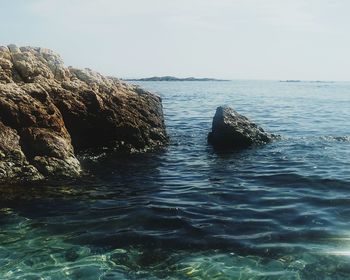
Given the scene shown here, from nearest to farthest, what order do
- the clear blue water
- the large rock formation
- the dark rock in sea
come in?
the clear blue water → the large rock formation → the dark rock in sea

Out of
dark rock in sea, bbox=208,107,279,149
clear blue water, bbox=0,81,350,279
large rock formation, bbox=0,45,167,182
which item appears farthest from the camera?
dark rock in sea, bbox=208,107,279,149

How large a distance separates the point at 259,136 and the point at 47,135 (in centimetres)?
1080

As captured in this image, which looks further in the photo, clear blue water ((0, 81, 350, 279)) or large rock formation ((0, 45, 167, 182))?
large rock formation ((0, 45, 167, 182))

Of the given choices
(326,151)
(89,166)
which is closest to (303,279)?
(89,166)

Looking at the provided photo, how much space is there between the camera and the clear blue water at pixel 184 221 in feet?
27.3

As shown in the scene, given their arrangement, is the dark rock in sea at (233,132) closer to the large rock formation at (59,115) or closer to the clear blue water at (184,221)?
the large rock formation at (59,115)

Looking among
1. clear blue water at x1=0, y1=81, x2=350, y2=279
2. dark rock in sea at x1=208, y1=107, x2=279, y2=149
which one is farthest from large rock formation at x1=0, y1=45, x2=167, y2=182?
dark rock in sea at x1=208, y1=107, x2=279, y2=149

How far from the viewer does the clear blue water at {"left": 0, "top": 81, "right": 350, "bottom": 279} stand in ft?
27.3

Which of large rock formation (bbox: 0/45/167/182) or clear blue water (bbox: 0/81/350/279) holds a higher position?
large rock formation (bbox: 0/45/167/182)

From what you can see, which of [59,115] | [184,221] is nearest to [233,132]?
Answer: [59,115]

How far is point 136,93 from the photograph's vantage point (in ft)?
70.6

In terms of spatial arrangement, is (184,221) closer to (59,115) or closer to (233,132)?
(59,115)

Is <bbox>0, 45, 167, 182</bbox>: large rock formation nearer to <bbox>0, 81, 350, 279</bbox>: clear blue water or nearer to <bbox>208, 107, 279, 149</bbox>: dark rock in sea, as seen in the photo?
<bbox>0, 81, 350, 279</bbox>: clear blue water

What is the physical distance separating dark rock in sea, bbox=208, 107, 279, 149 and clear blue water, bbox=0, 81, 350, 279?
310 centimetres
